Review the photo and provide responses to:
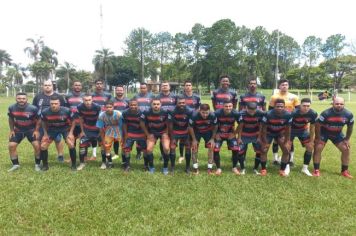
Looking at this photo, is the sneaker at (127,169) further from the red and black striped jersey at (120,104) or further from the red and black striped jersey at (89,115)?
the red and black striped jersey at (120,104)

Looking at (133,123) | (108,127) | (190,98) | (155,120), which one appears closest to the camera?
(155,120)

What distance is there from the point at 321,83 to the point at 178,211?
2983 inches

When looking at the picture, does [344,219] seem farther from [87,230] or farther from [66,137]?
[66,137]

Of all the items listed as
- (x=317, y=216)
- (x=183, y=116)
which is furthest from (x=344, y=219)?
(x=183, y=116)

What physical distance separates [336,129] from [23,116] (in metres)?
7.41

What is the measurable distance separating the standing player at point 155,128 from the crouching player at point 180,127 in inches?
5.8

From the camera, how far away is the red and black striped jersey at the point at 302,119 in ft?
25.5

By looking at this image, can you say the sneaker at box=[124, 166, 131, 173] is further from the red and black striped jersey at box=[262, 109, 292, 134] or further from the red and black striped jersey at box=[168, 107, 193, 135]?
the red and black striped jersey at box=[262, 109, 292, 134]

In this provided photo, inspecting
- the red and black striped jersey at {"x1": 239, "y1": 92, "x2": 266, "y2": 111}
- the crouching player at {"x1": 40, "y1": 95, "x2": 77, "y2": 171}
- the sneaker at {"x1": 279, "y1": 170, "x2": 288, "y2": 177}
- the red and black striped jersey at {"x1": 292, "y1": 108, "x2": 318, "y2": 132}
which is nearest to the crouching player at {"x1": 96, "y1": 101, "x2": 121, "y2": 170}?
the crouching player at {"x1": 40, "y1": 95, "x2": 77, "y2": 171}

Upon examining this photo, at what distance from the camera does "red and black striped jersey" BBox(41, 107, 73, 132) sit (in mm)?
7953

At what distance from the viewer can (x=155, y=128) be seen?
7945 mm

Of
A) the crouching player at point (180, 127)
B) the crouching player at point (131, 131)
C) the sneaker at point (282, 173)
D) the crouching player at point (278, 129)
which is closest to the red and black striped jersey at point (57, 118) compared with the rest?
the crouching player at point (131, 131)

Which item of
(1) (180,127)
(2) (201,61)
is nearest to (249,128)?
(1) (180,127)

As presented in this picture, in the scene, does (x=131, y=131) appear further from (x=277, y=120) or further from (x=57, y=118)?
(x=277, y=120)
